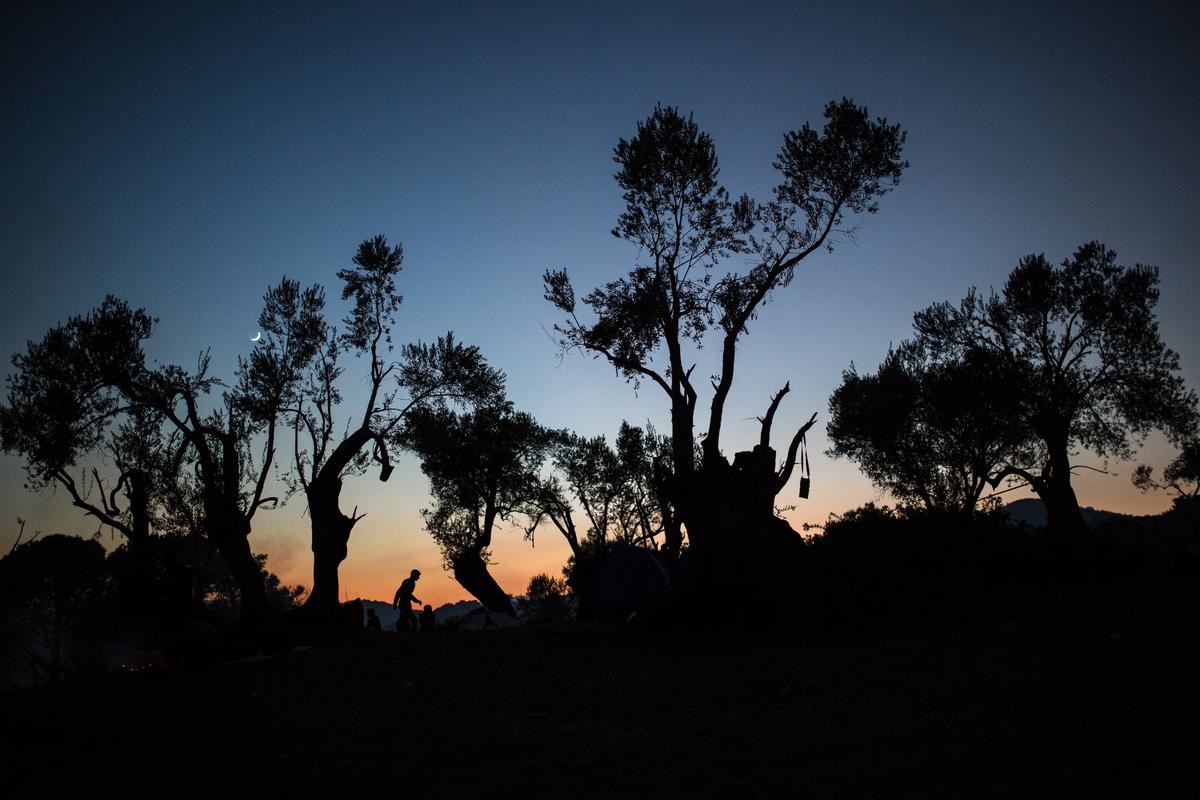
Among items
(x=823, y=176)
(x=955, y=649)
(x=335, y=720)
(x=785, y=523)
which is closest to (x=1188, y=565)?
(x=785, y=523)

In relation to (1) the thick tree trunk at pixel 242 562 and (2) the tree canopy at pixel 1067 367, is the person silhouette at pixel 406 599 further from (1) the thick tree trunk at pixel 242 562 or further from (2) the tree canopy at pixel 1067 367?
(2) the tree canopy at pixel 1067 367

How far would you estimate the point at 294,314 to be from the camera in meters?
22.6

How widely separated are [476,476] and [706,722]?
98.0 ft

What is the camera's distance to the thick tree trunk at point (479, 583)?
30484 millimetres

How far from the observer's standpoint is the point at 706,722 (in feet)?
17.7

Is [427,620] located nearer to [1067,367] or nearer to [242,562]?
[242,562]

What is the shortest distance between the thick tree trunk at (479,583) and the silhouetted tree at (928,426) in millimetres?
18783

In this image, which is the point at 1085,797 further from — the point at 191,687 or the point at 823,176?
the point at 823,176

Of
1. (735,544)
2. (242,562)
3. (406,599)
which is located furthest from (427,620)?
(735,544)

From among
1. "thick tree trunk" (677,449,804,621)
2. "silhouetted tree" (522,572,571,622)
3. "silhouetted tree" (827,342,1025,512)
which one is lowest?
"silhouetted tree" (522,572,571,622)

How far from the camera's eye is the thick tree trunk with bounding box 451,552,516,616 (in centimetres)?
3048

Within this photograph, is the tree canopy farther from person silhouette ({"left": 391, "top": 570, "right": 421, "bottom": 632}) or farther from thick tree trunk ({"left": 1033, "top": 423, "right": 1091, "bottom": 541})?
person silhouette ({"left": 391, "top": 570, "right": 421, "bottom": 632})

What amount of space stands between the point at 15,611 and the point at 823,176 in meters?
47.3

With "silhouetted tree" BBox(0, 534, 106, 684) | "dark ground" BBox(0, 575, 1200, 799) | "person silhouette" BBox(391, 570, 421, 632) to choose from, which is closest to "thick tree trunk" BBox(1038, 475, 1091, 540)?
"dark ground" BBox(0, 575, 1200, 799)
